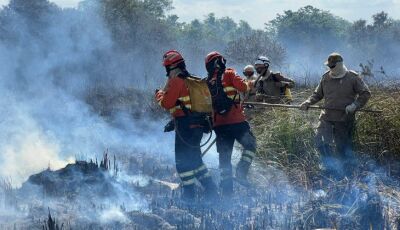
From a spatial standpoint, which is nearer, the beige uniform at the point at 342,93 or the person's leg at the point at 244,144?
the person's leg at the point at 244,144

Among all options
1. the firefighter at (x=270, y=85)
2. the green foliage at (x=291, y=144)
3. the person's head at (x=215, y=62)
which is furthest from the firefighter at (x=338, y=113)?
the firefighter at (x=270, y=85)

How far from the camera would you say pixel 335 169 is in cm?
681

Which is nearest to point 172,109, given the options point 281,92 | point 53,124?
point 281,92

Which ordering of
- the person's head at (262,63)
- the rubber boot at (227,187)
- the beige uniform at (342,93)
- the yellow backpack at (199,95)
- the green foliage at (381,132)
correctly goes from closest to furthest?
1. the yellow backpack at (199,95)
2. the rubber boot at (227,187)
3. the beige uniform at (342,93)
4. the green foliage at (381,132)
5. the person's head at (262,63)

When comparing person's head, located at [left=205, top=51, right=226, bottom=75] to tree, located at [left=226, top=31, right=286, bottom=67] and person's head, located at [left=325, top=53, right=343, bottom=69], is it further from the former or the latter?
tree, located at [left=226, top=31, right=286, bottom=67]

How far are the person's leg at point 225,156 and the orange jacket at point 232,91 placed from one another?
11 cm

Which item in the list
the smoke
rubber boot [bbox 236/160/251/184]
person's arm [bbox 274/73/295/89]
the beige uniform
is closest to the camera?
rubber boot [bbox 236/160/251/184]

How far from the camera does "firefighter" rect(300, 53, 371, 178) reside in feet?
21.8

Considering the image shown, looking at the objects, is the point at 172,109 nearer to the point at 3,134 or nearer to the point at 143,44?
the point at 3,134

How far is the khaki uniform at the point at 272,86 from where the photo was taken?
9.27 meters

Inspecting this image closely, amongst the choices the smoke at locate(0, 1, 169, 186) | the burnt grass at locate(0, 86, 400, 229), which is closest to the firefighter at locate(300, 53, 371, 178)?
the burnt grass at locate(0, 86, 400, 229)

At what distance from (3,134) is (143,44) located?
61.9 feet

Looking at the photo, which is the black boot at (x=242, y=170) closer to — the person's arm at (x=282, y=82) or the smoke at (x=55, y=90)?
the smoke at (x=55, y=90)

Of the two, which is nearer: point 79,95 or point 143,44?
point 79,95
